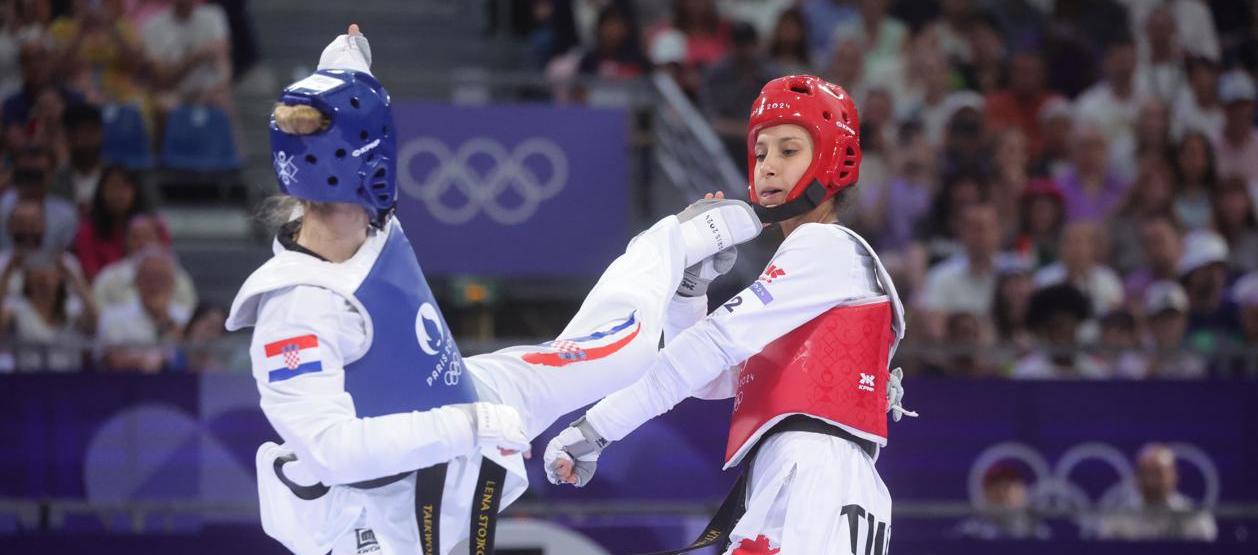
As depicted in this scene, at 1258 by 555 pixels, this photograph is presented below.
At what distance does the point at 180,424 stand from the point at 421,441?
4404 mm

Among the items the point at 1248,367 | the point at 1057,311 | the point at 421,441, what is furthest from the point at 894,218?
the point at 421,441

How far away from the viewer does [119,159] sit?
9.88m

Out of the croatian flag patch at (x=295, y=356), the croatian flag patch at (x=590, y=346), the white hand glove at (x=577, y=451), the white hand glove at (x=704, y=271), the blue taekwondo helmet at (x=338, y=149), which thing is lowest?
the white hand glove at (x=577, y=451)

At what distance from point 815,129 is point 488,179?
523 centimetres

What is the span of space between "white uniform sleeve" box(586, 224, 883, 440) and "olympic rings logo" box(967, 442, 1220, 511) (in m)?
4.33

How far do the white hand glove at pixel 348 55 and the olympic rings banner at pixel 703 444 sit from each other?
12.1 feet

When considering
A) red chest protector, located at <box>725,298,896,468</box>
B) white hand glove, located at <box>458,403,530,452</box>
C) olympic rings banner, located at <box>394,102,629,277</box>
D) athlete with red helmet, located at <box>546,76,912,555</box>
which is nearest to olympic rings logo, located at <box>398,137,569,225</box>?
olympic rings banner, located at <box>394,102,629,277</box>

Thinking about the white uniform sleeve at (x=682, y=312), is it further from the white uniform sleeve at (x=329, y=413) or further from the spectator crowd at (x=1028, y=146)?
the spectator crowd at (x=1028, y=146)

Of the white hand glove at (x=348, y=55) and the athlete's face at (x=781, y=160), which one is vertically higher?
the white hand glove at (x=348, y=55)

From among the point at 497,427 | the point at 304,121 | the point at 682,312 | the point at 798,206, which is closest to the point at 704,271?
the point at 682,312

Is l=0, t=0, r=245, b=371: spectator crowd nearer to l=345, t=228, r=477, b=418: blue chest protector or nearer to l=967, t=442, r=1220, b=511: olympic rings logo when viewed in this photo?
l=345, t=228, r=477, b=418: blue chest protector

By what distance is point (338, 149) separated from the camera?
4266 mm

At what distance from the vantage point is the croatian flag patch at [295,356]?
4090 millimetres

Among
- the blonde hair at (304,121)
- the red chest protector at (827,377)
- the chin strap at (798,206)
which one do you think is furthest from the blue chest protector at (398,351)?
the chin strap at (798,206)
